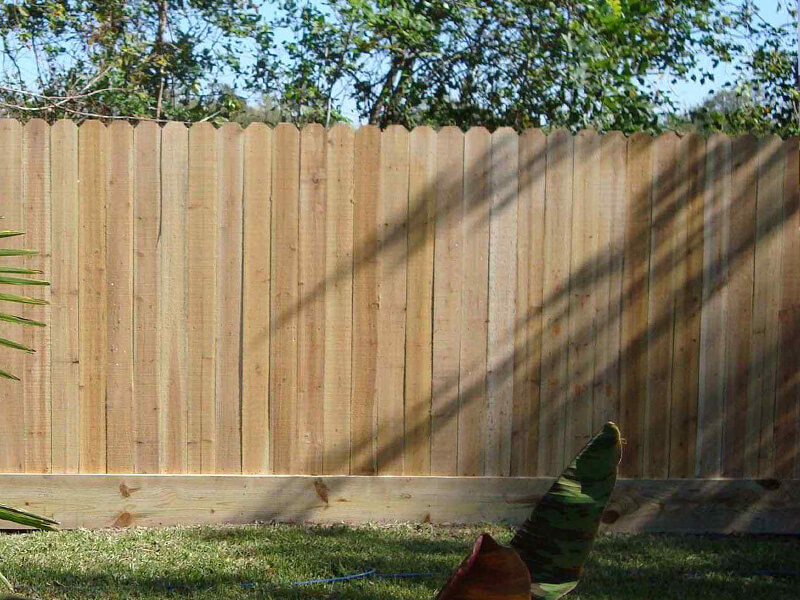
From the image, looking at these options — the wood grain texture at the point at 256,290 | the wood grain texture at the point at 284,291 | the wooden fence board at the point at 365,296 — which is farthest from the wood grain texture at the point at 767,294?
the wood grain texture at the point at 256,290

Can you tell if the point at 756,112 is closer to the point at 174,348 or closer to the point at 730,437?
the point at 730,437

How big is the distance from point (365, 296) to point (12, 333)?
1.60 metres

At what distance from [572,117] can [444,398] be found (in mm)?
3014

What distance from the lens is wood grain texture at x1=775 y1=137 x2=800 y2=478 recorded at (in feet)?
15.0

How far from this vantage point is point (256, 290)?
14.3ft

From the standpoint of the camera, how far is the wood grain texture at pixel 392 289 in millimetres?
4402

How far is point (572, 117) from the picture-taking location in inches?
265

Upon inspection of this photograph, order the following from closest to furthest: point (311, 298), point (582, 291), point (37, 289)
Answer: point (37, 289)
point (311, 298)
point (582, 291)

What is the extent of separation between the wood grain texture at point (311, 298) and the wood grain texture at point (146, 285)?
64cm

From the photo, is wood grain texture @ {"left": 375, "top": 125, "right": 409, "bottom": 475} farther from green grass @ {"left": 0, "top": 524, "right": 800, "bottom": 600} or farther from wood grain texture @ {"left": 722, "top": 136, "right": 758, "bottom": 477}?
wood grain texture @ {"left": 722, "top": 136, "right": 758, "bottom": 477}

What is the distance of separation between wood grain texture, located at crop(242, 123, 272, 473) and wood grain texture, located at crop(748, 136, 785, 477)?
7.51 feet

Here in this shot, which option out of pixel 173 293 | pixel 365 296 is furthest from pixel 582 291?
pixel 173 293

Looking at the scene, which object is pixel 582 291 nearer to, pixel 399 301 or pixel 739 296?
pixel 739 296

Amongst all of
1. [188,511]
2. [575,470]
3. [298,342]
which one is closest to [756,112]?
[298,342]
